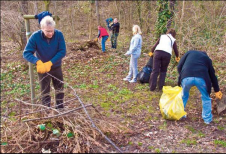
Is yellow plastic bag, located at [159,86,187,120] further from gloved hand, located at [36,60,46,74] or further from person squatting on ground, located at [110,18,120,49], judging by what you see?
person squatting on ground, located at [110,18,120,49]

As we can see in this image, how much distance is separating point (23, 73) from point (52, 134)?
220 inches

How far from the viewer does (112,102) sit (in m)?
5.25

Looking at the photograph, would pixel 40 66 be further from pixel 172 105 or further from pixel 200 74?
pixel 200 74

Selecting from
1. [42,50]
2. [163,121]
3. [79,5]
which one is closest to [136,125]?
[163,121]

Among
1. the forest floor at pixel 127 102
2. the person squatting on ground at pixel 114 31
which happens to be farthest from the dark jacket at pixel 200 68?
the person squatting on ground at pixel 114 31

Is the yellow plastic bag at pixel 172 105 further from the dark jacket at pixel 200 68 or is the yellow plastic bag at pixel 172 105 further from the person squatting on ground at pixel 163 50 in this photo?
the person squatting on ground at pixel 163 50

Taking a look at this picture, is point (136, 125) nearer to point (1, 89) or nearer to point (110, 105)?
point (110, 105)

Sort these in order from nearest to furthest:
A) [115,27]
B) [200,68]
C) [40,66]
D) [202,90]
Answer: [40,66]
[200,68]
[202,90]
[115,27]

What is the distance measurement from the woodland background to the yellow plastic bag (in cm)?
15

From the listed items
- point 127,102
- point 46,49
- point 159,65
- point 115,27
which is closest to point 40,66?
Result: point 46,49

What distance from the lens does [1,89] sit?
22.4 ft

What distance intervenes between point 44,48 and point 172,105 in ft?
8.50

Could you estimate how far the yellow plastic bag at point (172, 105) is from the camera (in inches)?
160

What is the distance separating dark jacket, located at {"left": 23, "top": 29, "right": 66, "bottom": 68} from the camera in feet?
11.8
